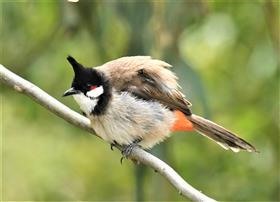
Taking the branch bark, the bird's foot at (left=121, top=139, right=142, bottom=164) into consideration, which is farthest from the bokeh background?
the branch bark

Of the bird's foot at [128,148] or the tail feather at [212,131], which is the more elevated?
the tail feather at [212,131]

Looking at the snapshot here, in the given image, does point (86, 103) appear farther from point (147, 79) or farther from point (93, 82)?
point (147, 79)

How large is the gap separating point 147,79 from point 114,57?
3.12 ft

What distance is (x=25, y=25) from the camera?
16.6ft

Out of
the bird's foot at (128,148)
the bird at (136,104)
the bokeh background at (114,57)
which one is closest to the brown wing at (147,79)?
the bird at (136,104)

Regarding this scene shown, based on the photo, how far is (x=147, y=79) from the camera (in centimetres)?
408

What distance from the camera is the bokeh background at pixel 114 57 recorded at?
4.74 m

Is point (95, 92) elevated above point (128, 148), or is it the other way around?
point (95, 92)

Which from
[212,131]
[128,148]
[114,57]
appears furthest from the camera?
[114,57]

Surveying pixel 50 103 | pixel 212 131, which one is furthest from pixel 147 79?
pixel 50 103

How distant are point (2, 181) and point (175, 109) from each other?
125 centimetres

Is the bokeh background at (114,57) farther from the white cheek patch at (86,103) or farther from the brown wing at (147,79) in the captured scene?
the white cheek patch at (86,103)

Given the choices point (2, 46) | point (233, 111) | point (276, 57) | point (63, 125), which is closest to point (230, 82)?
point (233, 111)

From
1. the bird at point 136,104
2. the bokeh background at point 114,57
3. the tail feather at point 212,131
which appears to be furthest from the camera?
the bokeh background at point 114,57
